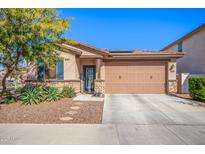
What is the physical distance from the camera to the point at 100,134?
5.28 metres

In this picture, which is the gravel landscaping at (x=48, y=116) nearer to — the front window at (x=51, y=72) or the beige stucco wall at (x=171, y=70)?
the front window at (x=51, y=72)

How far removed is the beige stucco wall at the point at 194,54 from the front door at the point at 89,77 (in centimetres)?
918

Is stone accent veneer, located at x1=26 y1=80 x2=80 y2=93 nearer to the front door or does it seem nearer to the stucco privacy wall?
the front door

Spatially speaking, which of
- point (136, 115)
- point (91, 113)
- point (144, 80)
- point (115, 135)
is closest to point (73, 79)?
point (144, 80)

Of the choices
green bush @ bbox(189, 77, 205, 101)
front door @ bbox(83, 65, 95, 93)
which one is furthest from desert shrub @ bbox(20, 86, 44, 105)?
green bush @ bbox(189, 77, 205, 101)

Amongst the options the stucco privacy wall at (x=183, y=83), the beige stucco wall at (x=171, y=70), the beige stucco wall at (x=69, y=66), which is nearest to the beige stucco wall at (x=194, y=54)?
the stucco privacy wall at (x=183, y=83)

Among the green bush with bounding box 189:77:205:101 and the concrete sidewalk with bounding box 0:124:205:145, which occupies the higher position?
the green bush with bounding box 189:77:205:101

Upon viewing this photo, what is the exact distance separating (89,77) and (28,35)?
745 centimetres

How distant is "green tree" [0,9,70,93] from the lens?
8.81 m

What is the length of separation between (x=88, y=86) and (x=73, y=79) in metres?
1.75

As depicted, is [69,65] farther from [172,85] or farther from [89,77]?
[172,85]

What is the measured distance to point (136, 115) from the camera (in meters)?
7.70

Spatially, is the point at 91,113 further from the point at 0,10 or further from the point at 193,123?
the point at 0,10

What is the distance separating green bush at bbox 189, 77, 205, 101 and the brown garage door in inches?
143
